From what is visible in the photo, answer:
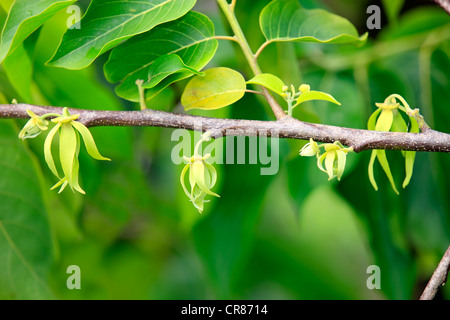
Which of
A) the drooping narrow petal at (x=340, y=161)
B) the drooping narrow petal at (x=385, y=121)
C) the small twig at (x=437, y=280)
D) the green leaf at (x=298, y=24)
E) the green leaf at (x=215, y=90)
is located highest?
the green leaf at (x=298, y=24)

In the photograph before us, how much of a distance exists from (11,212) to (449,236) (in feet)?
2.35

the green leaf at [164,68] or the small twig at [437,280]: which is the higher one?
the green leaf at [164,68]

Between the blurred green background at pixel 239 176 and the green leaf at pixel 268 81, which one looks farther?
the blurred green background at pixel 239 176

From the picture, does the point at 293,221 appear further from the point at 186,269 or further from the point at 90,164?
the point at 90,164

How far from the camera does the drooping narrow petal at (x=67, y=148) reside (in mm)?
377

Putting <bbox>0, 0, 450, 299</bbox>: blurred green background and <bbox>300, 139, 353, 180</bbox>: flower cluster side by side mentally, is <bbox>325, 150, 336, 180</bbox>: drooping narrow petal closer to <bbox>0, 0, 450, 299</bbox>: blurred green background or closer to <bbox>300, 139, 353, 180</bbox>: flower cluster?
<bbox>300, 139, 353, 180</bbox>: flower cluster

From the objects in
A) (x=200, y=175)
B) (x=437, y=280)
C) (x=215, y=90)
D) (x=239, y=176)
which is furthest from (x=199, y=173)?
(x=239, y=176)

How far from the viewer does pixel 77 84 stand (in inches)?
26.7

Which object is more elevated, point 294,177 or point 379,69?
point 379,69

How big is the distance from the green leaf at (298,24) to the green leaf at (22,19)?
0.21 m

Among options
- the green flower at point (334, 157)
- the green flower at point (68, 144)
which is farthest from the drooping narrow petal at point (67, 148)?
the green flower at point (334, 157)

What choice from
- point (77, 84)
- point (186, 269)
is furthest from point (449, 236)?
point (186, 269)

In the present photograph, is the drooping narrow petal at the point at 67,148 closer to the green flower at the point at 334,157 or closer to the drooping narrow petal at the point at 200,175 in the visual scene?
the drooping narrow petal at the point at 200,175

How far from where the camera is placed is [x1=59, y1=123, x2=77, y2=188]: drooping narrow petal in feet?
1.24
